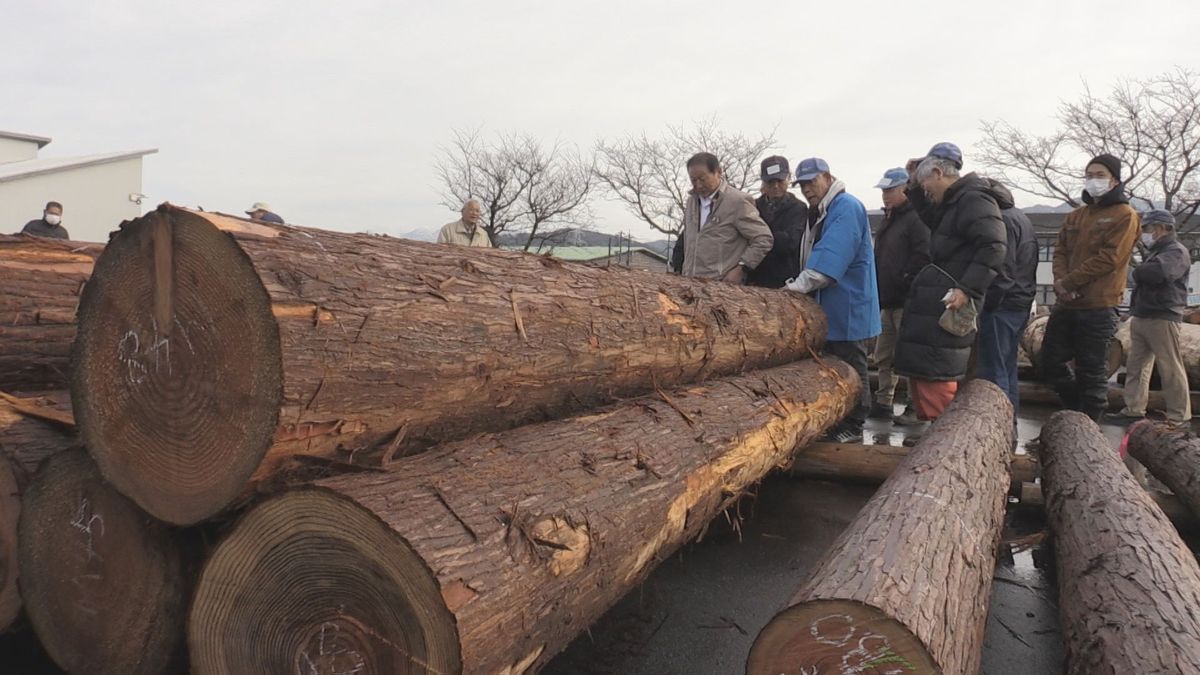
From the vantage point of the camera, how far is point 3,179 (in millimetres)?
19922

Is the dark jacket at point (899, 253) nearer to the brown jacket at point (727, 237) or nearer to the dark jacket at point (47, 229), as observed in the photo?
the brown jacket at point (727, 237)

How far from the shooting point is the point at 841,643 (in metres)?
1.58

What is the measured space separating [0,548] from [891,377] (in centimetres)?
683

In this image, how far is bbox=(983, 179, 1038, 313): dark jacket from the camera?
5367 mm

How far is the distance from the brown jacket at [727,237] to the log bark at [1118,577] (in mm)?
2664

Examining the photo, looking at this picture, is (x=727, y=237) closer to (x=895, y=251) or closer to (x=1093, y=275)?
(x=895, y=251)

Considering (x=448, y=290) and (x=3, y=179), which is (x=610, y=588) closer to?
(x=448, y=290)

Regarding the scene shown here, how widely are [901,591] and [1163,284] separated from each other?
624 centimetres

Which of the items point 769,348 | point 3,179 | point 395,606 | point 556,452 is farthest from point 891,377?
point 3,179

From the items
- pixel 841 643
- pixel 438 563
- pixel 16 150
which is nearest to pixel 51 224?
pixel 438 563

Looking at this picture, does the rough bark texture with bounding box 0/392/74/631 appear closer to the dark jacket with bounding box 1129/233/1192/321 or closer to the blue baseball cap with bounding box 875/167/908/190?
the blue baseball cap with bounding box 875/167/908/190

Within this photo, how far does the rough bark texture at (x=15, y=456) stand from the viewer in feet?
7.05

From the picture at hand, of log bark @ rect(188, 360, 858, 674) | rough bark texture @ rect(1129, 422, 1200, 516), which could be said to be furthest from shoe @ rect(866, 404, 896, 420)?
log bark @ rect(188, 360, 858, 674)

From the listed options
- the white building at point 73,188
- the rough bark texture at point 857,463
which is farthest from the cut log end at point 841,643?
the white building at point 73,188
